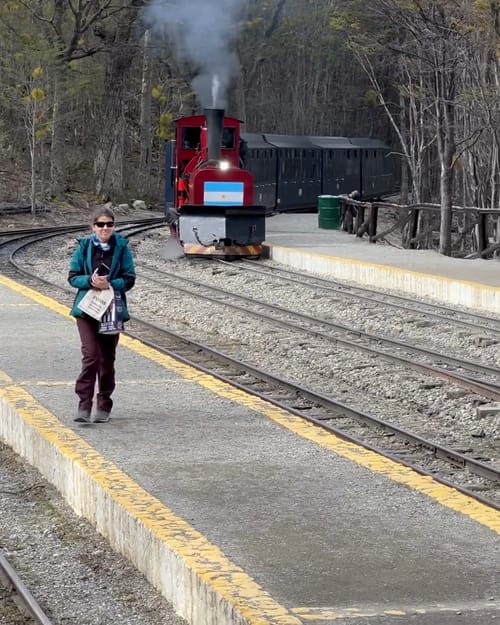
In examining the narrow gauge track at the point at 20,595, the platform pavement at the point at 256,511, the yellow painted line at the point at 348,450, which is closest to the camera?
the platform pavement at the point at 256,511

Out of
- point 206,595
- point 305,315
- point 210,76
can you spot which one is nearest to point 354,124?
point 210,76

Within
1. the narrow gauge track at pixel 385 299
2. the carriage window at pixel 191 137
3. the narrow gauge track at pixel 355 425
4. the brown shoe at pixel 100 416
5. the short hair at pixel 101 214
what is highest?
the carriage window at pixel 191 137

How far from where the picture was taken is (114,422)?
995cm

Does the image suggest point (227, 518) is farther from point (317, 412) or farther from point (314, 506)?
point (317, 412)

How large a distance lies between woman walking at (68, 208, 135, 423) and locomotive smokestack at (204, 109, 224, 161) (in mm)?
18550

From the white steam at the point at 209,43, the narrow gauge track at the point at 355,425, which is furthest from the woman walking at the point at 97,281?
the white steam at the point at 209,43

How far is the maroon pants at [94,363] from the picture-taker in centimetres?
964

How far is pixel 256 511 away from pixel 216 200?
2052cm

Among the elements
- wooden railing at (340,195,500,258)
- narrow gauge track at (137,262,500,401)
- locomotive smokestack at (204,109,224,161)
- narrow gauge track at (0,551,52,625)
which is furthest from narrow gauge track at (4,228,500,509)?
locomotive smokestack at (204,109,224,161)

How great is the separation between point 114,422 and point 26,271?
15.0 m

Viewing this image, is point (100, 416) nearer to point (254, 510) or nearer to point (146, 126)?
point (254, 510)

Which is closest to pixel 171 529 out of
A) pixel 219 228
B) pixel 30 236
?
pixel 219 228

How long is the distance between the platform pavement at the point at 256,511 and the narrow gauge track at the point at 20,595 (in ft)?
1.96

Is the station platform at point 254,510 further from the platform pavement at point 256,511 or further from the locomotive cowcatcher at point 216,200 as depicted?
the locomotive cowcatcher at point 216,200
